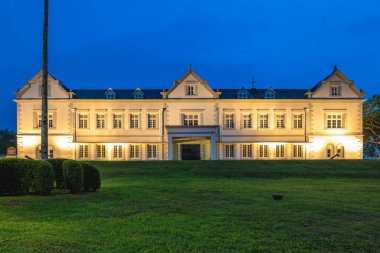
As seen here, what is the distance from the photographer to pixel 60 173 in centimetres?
1453

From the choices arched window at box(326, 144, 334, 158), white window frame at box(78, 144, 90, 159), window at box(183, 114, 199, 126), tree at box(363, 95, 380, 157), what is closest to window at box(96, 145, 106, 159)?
white window frame at box(78, 144, 90, 159)

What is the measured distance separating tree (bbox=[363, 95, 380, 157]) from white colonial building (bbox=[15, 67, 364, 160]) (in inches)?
361

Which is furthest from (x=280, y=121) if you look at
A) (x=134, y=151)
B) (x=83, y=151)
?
(x=83, y=151)

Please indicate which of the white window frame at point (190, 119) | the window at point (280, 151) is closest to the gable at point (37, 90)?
the white window frame at point (190, 119)

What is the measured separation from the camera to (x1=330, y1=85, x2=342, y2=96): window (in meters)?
41.2

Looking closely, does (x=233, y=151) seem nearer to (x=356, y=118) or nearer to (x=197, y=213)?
(x=356, y=118)

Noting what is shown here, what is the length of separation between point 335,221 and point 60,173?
11.5 meters

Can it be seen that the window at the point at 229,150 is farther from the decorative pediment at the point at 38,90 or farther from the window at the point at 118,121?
the decorative pediment at the point at 38,90

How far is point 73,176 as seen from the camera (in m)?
13.2

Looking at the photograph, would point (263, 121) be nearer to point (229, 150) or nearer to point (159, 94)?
point (229, 150)

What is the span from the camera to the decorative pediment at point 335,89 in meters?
41.1

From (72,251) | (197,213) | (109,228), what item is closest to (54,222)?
(109,228)

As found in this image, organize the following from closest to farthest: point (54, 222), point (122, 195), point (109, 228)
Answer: point (109, 228) < point (54, 222) < point (122, 195)

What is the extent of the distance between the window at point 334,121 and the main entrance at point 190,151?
56.3ft
